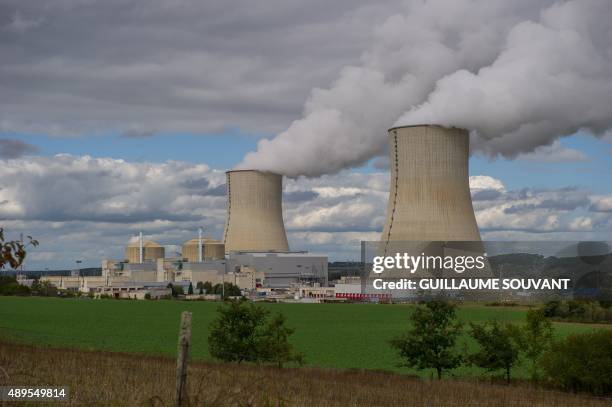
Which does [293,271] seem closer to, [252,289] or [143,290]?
[252,289]

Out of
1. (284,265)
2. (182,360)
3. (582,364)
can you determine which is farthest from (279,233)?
(182,360)

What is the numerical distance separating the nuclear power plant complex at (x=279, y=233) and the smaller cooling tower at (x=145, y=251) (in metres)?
0.10

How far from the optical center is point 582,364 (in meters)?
12.9

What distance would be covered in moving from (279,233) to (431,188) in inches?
694

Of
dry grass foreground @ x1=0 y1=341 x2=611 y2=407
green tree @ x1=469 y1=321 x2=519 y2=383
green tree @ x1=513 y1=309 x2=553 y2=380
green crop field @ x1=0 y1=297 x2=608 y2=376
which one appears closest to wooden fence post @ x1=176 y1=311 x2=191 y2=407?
dry grass foreground @ x1=0 y1=341 x2=611 y2=407

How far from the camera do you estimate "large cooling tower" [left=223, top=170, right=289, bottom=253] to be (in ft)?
157

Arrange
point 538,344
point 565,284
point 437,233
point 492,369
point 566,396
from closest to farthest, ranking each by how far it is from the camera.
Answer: point 566,396 < point 492,369 < point 538,344 < point 437,233 < point 565,284

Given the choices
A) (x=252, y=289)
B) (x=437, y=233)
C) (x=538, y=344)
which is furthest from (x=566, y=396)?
(x=252, y=289)

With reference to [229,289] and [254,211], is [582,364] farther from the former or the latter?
[229,289]

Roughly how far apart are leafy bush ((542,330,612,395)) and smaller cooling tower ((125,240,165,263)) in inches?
2825

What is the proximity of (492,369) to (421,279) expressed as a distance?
104 feet

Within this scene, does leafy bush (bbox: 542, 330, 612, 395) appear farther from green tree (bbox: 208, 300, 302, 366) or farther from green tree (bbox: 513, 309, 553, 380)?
green tree (bbox: 208, 300, 302, 366)

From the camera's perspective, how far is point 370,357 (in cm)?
1902

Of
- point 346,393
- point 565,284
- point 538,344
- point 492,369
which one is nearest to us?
point 346,393
